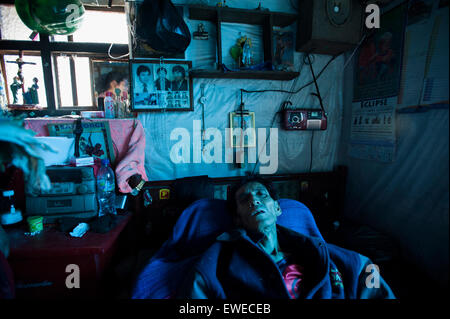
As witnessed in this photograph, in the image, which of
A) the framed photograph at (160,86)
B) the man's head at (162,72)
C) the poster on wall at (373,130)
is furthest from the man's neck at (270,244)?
the man's head at (162,72)

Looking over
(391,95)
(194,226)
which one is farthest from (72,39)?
(391,95)

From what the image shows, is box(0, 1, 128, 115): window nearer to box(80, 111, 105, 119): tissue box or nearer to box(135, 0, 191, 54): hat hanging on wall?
box(80, 111, 105, 119): tissue box

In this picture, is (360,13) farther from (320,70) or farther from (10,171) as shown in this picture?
(10,171)

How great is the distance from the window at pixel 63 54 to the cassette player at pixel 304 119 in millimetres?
1484

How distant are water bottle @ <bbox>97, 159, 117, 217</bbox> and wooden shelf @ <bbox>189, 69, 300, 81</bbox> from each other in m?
0.95

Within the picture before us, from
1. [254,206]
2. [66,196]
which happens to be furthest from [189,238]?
[66,196]

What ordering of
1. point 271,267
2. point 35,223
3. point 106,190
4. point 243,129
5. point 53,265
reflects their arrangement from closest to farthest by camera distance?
point 271,267, point 53,265, point 35,223, point 106,190, point 243,129

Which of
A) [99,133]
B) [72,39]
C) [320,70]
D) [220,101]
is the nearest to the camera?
→ [99,133]

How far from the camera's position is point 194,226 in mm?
1256

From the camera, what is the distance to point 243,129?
1.77 m

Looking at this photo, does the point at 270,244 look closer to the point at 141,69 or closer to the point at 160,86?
the point at 160,86

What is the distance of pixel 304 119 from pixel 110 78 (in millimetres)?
1712

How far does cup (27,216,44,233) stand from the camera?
1.13 meters

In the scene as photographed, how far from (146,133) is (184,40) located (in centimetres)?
76
